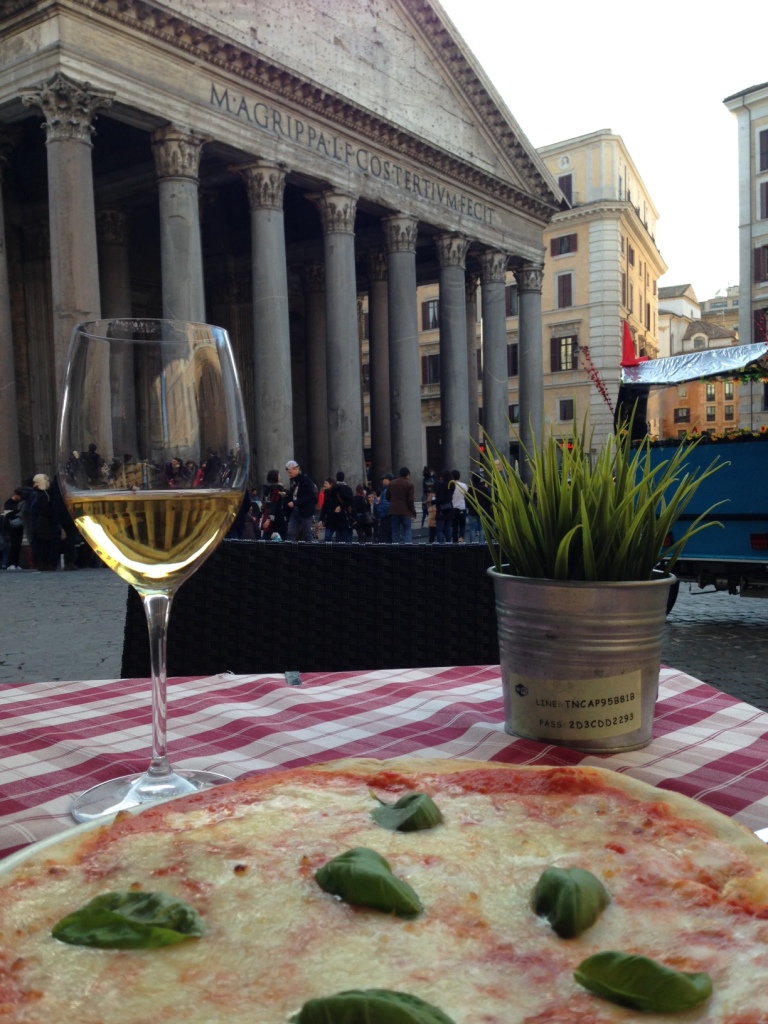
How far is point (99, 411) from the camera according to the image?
3.27ft

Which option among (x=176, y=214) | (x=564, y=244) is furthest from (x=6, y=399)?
(x=564, y=244)

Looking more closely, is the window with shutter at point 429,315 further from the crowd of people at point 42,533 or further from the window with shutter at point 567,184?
the crowd of people at point 42,533

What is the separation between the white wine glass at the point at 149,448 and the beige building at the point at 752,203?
1432 inches

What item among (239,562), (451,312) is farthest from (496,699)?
(451,312)

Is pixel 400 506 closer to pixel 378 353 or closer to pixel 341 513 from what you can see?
pixel 341 513

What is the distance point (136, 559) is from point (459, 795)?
443mm

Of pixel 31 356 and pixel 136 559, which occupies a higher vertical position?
pixel 31 356

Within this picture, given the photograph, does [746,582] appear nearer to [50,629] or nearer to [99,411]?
[50,629]

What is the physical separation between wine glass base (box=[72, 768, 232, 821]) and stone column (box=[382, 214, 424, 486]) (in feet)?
71.8

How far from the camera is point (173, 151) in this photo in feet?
55.5

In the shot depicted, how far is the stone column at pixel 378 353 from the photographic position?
27250 mm

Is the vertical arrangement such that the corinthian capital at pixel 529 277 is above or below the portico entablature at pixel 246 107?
below

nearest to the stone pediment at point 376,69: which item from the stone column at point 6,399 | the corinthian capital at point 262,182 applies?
the corinthian capital at point 262,182

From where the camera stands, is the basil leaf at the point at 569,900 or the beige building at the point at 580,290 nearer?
the basil leaf at the point at 569,900
